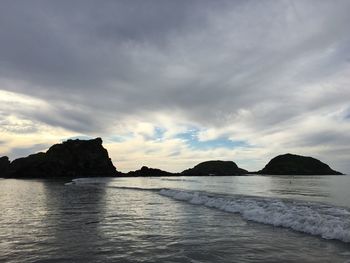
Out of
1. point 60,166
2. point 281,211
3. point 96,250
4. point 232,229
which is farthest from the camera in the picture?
point 60,166

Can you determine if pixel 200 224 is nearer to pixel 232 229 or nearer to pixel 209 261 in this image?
pixel 232 229

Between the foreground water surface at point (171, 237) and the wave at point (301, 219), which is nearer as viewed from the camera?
the foreground water surface at point (171, 237)

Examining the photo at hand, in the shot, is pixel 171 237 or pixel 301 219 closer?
pixel 171 237

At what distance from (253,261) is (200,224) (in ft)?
25.9

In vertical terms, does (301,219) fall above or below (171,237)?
above

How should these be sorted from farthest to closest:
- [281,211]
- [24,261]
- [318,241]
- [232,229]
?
[281,211]
[232,229]
[318,241]
[24,261]

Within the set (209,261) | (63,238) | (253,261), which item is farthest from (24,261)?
(253,261)

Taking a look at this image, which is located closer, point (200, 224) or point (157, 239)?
point (157, 239)

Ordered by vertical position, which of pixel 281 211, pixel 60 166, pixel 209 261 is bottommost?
pixel 209 261

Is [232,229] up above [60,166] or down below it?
below

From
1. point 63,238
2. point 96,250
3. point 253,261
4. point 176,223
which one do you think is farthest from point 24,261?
point 176,223

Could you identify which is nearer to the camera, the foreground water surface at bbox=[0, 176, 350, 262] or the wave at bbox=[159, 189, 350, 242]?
the foreground water surface at bbox=[0, 176, 350, 262]

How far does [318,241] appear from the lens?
14.2 metres

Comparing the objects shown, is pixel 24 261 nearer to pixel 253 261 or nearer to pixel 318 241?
pixel 253 261
